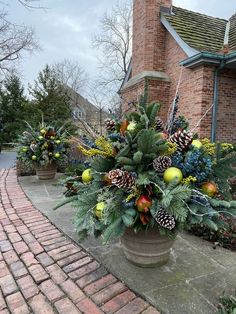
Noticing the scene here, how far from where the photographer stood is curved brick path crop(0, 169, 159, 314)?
178cm

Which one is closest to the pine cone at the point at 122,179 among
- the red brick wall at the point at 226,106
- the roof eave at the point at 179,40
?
the red brick wall at the point at 226,106

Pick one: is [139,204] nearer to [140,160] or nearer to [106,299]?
[140,160]

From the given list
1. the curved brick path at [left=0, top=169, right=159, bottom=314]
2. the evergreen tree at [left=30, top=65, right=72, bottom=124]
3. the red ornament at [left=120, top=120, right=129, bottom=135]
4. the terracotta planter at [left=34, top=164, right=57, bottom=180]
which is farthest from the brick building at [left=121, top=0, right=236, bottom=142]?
the evergreen tree at [left=30, top=65, right=72, bottom=124]

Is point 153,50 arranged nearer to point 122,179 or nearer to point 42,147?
point 42,147

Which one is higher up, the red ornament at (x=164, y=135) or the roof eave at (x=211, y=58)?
the roof eave at (x=211, y=58)

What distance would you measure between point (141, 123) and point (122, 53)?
23317 millimetres

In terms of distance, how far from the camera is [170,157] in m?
1.90

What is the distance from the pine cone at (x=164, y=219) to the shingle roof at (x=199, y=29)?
646 cm

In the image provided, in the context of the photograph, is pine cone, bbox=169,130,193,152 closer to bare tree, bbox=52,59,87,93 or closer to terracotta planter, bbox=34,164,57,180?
terracotta planter, bbox=34,164,57,180

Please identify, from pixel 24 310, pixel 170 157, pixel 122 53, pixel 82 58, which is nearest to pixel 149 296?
pixel 24 310

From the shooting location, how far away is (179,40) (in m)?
7.70

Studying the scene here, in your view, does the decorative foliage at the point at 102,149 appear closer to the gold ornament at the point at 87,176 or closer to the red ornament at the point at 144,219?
the gold ornament at the point at 87,176

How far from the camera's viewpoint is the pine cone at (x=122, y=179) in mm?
1765

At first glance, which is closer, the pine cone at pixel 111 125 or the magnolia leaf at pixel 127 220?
the magnolia leaf at pixel 127 220
